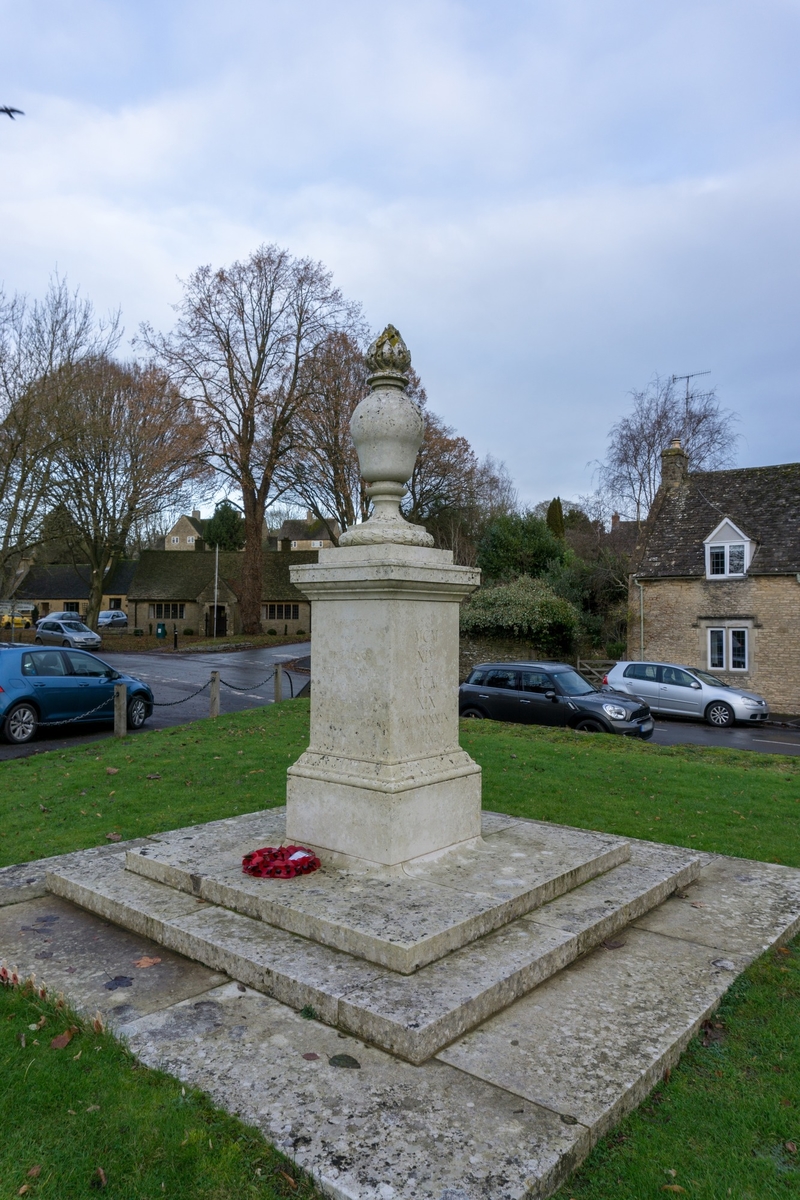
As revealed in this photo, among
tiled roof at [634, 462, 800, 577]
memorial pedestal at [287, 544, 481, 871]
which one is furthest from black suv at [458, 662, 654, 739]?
tiled roof at [634, 462, 800, 577]

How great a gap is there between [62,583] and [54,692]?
50.6 metres

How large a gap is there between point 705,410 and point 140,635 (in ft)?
115

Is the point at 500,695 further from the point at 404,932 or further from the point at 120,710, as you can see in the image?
the point at 404,932

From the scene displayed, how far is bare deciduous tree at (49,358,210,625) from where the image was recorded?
98.5 ft

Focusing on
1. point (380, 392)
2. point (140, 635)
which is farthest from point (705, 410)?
point (380, 392)

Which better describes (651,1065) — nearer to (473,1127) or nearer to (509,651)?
(473,1127)

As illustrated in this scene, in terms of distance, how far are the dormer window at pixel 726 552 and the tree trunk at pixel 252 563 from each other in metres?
20.1

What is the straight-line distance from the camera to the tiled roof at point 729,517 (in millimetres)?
24281

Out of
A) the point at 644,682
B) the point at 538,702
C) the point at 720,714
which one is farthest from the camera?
the point at 644,682

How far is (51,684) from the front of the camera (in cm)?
1280

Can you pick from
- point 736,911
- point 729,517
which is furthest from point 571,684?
point 729,517

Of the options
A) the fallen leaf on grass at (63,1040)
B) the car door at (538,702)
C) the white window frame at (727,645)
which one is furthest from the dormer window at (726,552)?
the fallen leaf on grass at (63,1040)

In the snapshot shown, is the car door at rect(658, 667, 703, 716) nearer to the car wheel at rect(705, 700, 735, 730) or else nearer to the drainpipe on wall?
the car wheel at rect(705, 700, 735, 730)

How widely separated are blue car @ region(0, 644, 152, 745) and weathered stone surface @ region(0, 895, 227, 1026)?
25.0ft
